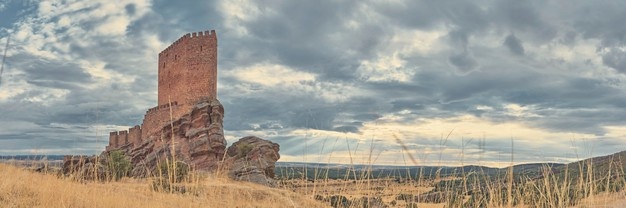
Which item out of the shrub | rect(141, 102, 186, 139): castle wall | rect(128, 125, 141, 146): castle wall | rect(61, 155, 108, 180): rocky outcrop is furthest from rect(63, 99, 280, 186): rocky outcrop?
rect(61, 155, 108, 180): rocky outcrop

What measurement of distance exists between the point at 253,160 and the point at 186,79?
8804 mm

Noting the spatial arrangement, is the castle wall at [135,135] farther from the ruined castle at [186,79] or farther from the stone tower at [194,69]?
the stone tower at [194,69]

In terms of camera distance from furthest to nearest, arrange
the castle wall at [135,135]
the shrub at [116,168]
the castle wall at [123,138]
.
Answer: the castle wall at [123,138]
the castle wall at [135,135]
the shrub at [116,168]

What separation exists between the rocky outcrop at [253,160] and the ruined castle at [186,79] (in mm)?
4481

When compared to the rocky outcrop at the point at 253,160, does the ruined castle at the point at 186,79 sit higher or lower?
higher

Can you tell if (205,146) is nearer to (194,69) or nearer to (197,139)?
(197,139)

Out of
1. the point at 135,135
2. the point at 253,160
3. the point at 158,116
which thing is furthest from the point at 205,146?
the point at 135,135

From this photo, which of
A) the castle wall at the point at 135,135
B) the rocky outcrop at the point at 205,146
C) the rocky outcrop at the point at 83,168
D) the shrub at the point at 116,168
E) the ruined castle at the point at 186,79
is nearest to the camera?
the rocky outcrop at the point at 83,168

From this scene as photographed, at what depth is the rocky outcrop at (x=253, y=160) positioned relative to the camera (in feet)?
99.9

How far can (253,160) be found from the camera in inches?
1314

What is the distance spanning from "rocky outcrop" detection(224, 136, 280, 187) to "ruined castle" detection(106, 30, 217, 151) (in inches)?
176

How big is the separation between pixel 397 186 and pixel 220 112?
2944cm

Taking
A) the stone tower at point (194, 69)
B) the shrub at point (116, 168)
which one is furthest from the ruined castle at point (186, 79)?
the shrub at point (116, 168)

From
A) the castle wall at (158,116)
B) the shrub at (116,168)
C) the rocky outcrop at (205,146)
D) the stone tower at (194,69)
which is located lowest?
the shrub at (116,168)
